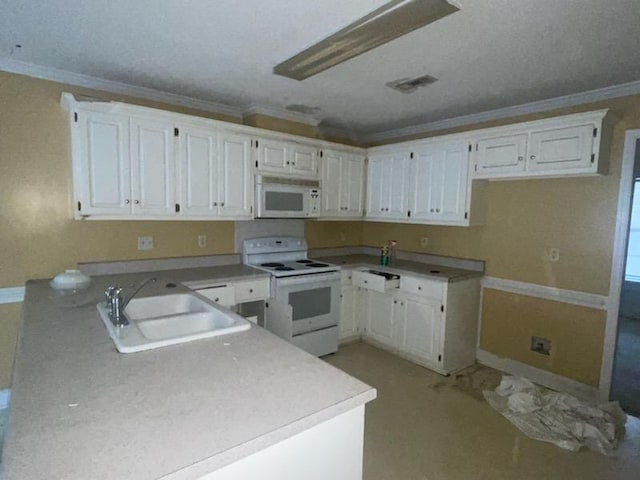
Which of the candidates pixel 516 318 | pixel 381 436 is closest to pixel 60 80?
pixel 381 436

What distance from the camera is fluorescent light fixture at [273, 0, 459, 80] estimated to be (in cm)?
152

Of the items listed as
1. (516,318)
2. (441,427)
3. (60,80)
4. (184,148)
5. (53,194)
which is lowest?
(441,427)

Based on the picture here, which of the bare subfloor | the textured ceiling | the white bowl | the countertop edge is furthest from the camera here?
the white bowl

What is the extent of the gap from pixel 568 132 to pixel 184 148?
301 centimetres

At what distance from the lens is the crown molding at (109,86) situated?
240 cm

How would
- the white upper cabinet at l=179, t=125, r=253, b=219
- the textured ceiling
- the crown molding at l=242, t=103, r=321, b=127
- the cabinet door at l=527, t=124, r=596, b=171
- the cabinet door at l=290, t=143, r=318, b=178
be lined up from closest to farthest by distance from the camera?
the textured ceiling → the cabinet door at l=527, t=124, r=596, b=171 → the white upper cabinet at l=179, t=125, r=253, b=219 → the crown molding at l=242, t=103, r=321, b=127 → the cabinet door at l=290, t=143, r=318, b=178

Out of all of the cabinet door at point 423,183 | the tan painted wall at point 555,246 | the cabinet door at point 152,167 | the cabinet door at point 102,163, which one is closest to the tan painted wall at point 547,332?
the tan painted wall at point 555,246

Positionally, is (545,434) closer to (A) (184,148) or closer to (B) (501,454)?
(B) (501,454)

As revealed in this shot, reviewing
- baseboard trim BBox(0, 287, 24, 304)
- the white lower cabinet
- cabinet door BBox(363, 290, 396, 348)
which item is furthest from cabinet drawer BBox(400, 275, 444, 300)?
baseboard trim BBox(0, 287, 24, 304)

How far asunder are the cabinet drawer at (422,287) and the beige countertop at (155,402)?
6.88ft

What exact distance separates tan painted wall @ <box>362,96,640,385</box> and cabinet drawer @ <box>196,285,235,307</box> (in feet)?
7.90

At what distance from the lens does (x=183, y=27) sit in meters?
1.87

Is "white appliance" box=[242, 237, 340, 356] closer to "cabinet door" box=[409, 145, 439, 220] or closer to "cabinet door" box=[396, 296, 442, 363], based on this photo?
"cabinet door" box=[396, 296, 442, 363]

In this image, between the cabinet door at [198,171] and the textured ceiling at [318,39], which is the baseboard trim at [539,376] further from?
the cabinet door at [198,171]
